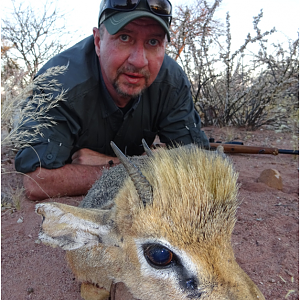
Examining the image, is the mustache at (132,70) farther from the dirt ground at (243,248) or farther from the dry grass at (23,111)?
the dirt ground at (243,248)

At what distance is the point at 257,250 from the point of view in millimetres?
2916

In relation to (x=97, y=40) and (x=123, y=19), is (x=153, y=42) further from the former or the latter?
(x=97, y=40)

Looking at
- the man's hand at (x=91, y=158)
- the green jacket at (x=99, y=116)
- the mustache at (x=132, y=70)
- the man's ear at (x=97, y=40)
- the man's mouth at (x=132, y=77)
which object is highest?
the man's ear at (x=97, y=40)

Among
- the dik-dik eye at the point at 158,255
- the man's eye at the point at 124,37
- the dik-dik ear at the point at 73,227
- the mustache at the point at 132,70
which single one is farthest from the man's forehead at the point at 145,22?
the dik-dik eye at the point at 158,255

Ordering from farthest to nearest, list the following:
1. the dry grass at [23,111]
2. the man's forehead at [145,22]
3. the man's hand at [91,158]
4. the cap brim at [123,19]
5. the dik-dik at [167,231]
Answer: the man's hand at [91,158] < the man's forehead at [145,22] < the cap brim at [123,19] < the dry grass at [23,111] < the dik-dik at [167,231]

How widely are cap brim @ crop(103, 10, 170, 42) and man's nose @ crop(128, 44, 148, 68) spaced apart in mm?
327

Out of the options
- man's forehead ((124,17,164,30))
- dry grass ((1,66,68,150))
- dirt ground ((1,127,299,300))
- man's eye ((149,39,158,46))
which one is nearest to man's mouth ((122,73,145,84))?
man's eye ((149,39,158,46))

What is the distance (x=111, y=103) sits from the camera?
13.8 ft

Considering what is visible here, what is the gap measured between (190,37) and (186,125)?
15.9 feet

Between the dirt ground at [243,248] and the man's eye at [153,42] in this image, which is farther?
the man's eye at [153,42]

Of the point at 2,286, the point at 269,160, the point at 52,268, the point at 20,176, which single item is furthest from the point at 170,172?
the point at 269,160

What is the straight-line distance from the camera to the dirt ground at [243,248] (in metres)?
2.44

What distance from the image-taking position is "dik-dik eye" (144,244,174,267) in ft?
5.38

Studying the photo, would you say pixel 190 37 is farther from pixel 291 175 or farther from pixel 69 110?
pixel 69 110
